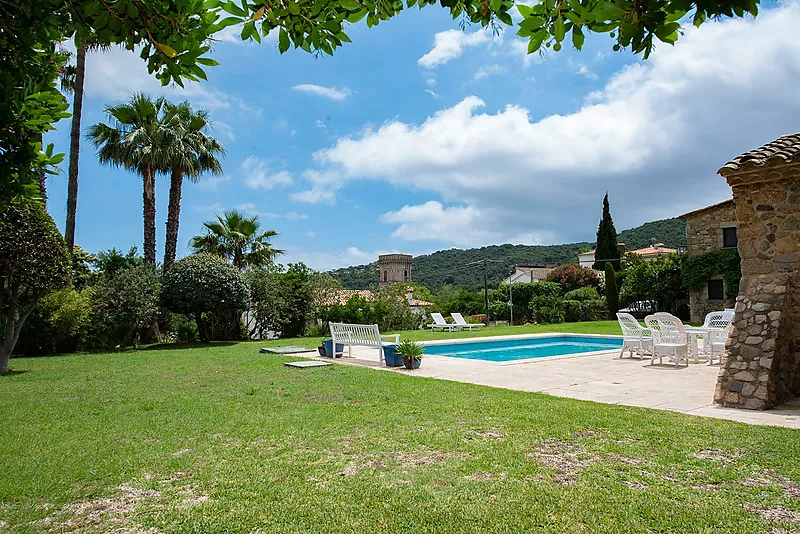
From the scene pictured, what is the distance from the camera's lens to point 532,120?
44.8 feet

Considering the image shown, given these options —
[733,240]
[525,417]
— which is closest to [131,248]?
[525,417]

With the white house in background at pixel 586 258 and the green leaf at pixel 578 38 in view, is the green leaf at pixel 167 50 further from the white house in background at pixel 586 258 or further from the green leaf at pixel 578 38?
the white house in background at pixel 586 258

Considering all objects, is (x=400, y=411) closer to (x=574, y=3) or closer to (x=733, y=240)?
(x=574, y=3)

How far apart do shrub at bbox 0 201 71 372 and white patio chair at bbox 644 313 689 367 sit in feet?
41.4

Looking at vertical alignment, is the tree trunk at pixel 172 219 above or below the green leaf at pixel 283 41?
above

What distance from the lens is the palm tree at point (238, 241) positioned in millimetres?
23281

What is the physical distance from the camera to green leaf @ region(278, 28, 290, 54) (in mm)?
2287

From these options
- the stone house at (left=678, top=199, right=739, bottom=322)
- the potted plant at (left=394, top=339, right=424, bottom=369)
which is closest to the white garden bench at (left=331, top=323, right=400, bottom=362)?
the potted plant at (left=394, top=339, right=424, bottom=369)

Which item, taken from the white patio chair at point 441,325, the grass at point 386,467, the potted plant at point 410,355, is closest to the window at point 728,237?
the white patio chair at point 441,325

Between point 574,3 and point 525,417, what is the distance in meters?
4.91

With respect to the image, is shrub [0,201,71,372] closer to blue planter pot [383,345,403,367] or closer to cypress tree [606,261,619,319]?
blue planter pot [383,345,403,367]

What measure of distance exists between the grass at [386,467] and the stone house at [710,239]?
2163 cm

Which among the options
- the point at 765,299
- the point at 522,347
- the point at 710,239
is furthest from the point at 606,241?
the point at 765,299

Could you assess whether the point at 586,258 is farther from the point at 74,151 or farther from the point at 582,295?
the point at 74,151
